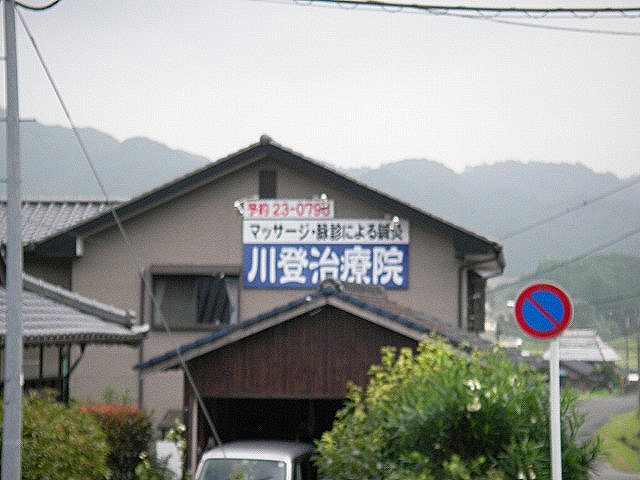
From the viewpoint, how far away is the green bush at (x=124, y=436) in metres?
17.7

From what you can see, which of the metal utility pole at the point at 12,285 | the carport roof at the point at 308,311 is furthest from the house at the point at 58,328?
the metal utility pole at the point at 12,285

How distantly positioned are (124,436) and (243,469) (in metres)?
4.94

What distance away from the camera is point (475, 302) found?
26.1 metres

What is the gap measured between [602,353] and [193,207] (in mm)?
65674

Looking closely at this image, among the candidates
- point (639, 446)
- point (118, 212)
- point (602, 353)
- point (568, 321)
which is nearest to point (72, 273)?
point (118, 212)

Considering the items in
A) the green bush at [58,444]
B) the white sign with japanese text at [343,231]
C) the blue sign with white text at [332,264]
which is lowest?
the green bush at [58,444]

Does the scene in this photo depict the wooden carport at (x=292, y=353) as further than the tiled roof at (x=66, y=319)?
Yes

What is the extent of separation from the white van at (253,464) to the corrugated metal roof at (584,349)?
6894cm

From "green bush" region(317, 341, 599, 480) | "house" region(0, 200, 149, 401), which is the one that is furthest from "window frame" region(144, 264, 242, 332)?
"green bush" region(317, 341, 599, 480)

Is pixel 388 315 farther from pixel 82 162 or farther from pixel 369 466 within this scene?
pixel 82 162

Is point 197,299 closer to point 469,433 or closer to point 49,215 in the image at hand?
point 49,215

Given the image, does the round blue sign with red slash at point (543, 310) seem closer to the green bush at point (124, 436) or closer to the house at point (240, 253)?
the green bush at point (124, 436)

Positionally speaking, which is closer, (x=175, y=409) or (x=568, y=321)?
(x=568, y=321)

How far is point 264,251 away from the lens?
23.8m
